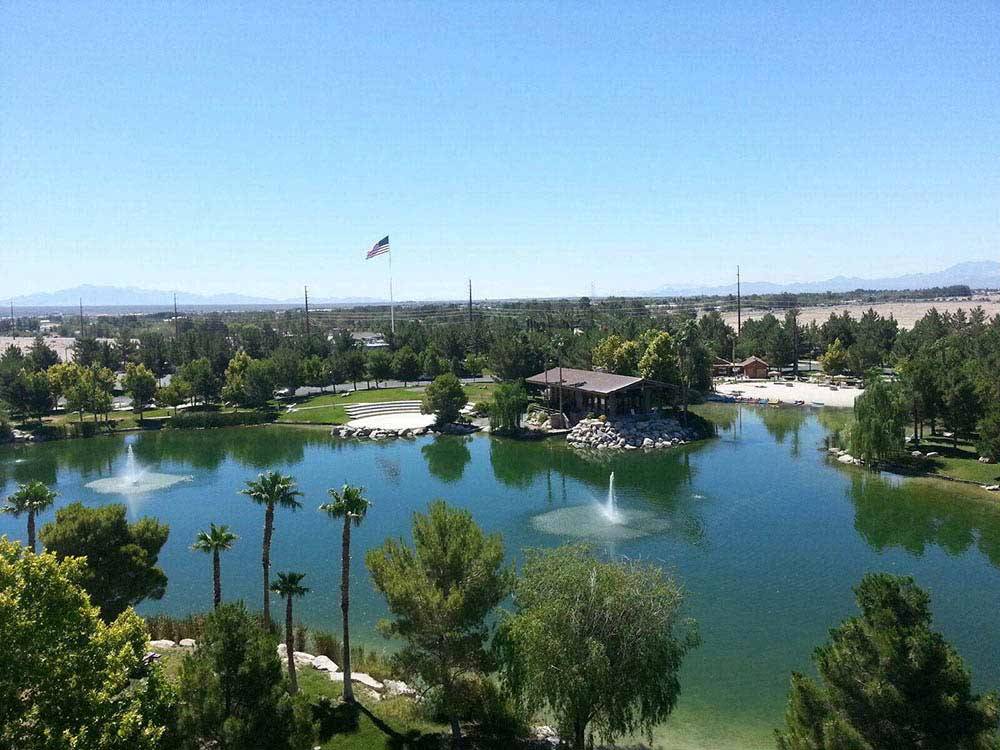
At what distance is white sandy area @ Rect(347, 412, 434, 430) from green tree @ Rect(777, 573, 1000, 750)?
55926mm

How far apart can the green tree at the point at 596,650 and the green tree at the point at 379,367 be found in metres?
71.0

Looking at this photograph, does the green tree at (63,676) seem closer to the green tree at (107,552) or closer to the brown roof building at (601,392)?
the green tree at (107,552)

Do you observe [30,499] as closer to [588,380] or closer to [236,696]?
[236,696]

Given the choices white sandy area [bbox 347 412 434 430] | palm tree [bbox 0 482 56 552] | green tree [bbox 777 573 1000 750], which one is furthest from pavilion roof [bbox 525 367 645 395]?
green tree [bbox 777 573 1000 750]

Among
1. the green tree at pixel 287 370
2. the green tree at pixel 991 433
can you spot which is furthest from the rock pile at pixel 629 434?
the green tree at pixel 287 370

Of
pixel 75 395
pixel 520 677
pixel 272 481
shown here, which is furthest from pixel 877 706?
pixel 75 395

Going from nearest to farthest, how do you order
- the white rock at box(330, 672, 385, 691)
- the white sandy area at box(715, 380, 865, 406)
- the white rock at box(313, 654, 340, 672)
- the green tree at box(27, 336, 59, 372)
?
1. the white rock at box(330, 672, 385, 691)
2. the white rock at box(313, 654, 340, 672)
3. the white sandy area at box(715, 380, 865, 406)
4. the green tree at box(27, 336, 59, 372)

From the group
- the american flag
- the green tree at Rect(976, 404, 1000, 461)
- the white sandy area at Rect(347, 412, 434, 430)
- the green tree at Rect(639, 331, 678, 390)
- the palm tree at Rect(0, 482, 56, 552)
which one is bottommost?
the white sandy area at Rect(347, 412, 434, 430)

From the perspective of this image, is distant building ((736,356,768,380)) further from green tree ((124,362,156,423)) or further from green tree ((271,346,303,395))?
green tree ((124,362,156,423))

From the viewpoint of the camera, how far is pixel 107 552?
25797mm

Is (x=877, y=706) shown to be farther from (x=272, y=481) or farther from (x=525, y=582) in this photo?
(x=272, y=481)

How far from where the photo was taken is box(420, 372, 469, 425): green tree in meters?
68.4

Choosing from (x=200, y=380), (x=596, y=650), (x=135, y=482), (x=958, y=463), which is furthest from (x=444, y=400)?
(x=596, y=650)

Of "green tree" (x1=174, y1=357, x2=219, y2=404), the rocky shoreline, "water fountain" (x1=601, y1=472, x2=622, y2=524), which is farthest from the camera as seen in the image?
"green tree" (x1=174, y1=357, x2=219, y2=404)
